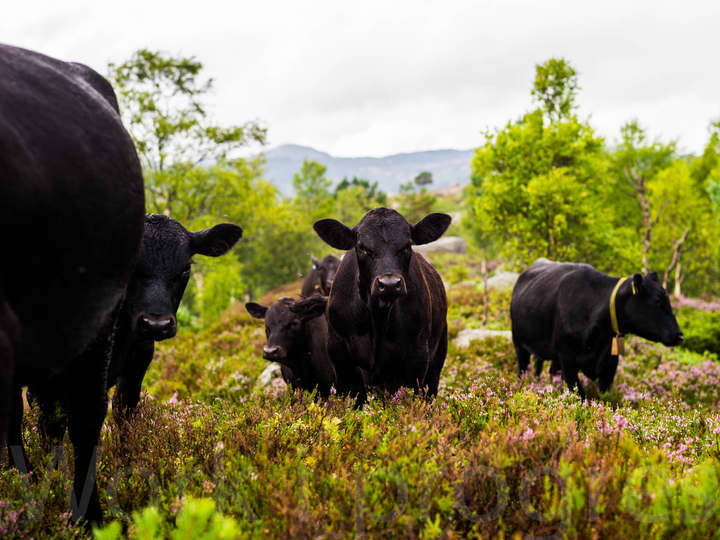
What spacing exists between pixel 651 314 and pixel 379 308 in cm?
511

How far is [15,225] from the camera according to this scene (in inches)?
66.7

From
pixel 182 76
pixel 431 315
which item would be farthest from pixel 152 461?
pixel 182 76

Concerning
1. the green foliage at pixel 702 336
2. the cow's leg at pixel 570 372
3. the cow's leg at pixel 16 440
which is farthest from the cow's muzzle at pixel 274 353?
the green foliage at pixel 702 336

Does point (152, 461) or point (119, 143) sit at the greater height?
point (119, 143)

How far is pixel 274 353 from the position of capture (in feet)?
22.4

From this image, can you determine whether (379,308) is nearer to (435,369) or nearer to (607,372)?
(435,369)

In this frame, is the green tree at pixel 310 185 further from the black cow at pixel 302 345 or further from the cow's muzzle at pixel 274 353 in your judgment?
the cow's muzzle at pixel 274 353

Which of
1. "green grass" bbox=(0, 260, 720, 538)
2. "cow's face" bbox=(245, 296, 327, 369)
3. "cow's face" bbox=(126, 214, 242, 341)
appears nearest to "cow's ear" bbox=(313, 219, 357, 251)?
"cow's face" bbox=(126, 214, 242, 341)

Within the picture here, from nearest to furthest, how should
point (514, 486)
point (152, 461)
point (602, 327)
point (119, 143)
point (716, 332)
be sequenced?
1. point (119, 143)
2. point (514, 486)
3. point (152, 461)
4. point (602, 327)
5. point (716, 332)

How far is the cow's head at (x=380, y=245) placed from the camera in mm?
4508

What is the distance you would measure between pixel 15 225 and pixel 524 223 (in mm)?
16114

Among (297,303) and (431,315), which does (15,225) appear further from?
(297,303)

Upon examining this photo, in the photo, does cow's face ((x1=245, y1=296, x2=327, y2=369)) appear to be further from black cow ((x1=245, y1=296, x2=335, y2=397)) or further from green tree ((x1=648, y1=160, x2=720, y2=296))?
green tree ((x1=648, y1=160, x2=720, y2=296))

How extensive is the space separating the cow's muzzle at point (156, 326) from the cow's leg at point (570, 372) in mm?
6452
